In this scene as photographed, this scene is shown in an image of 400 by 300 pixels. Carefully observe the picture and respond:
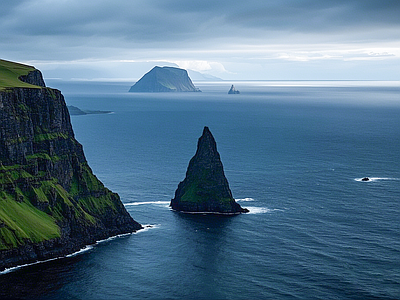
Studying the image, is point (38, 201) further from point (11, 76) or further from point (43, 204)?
point (11, 76)

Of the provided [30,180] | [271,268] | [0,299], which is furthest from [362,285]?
[30,180]

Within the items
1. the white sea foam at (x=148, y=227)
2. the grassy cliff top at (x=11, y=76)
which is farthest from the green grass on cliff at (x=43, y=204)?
the grassy cliff top at (x=11, y=76)

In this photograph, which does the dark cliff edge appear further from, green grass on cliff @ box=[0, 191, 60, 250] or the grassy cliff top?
the grassy cliff top

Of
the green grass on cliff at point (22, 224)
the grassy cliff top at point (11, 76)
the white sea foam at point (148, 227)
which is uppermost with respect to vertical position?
the grassy cliff top at point (11, 76)

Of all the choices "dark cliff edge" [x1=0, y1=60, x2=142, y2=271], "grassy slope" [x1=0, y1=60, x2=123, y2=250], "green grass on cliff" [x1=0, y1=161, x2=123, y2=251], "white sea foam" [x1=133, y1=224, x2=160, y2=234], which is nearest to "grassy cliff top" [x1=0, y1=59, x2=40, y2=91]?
"grassy slope" [x1=0, y1=60, x2=123, y2=250]

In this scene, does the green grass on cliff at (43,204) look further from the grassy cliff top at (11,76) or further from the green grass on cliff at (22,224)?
the grassy cliff top at (11,76)

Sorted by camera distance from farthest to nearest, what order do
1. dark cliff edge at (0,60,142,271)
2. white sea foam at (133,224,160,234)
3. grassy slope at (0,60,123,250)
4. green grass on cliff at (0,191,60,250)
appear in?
white sea foam at (133,224,160,234) < dark cliff edge at (0,60,142,271) < grassy slope at (0,60,123,250) < green grass on cliff at (0,191,60,250)

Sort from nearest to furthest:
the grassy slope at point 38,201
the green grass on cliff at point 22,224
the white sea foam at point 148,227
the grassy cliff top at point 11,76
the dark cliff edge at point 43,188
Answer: the green grass on cliff at point 22,224, the grassy slope at point 38,201, the dark cliff edge at point 43,188, the grassy cliff top at point 11,76, the white sea foam at point 148,227

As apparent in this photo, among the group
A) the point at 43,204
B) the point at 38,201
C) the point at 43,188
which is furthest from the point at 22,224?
the point at 43,188

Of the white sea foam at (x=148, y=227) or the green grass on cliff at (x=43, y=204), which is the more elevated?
the green grass on cliff at (x=43, y=204)
